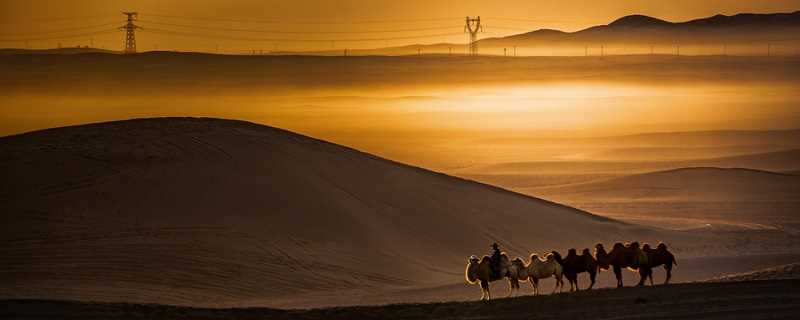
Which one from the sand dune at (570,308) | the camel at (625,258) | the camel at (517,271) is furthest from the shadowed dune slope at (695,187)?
the sand dune at (570,308)

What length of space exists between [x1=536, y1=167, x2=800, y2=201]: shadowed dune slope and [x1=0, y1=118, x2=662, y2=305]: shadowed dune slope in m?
22.6

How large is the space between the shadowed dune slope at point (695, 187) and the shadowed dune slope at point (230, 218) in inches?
889

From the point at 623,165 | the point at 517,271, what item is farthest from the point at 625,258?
the point at 623,165

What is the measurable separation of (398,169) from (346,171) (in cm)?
280

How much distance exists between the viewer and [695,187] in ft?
230

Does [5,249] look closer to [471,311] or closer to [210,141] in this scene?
[210,141]

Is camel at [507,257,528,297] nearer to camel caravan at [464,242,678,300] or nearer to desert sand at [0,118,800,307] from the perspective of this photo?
camel caravan at [464,242,678,300]

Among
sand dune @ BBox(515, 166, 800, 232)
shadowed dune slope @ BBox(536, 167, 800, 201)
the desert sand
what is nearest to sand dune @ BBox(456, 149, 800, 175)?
sand dune @ BBox(515, 166, 800, 232)

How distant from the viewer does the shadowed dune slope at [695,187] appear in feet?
221

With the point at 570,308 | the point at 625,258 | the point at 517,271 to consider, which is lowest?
the point at 570,308

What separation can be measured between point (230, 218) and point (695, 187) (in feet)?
127

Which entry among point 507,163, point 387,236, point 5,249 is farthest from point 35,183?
point 507,163

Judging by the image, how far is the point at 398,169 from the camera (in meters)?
43.9

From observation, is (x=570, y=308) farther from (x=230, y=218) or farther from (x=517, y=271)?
(x=230, y=218)
